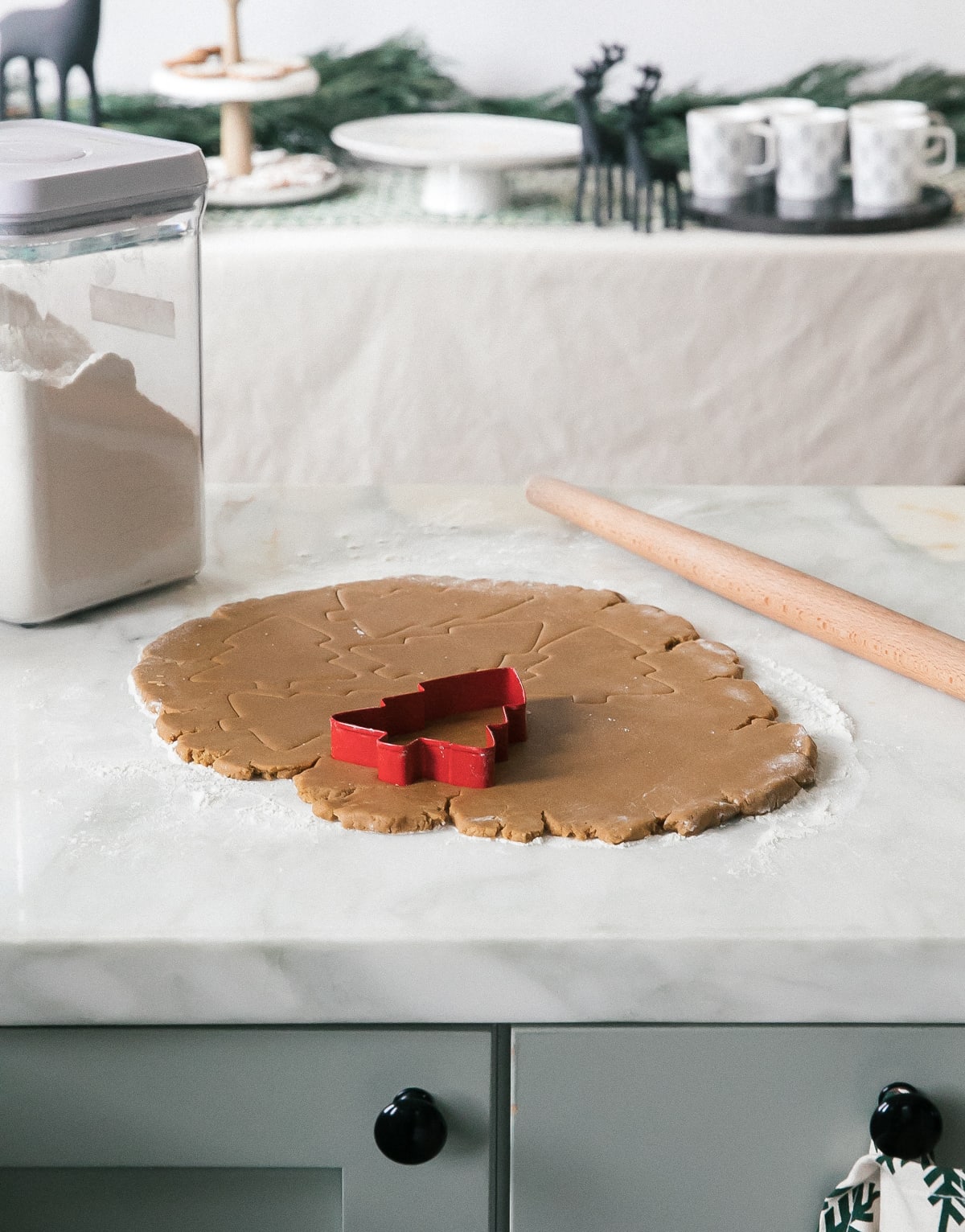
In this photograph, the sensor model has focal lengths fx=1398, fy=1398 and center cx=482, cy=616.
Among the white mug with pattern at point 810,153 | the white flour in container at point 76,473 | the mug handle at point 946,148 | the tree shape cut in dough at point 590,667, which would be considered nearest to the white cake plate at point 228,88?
the white mug with pattern at point 810,153

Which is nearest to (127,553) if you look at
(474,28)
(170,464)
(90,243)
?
(170,464)

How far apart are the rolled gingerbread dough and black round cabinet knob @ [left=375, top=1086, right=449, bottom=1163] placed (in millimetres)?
121

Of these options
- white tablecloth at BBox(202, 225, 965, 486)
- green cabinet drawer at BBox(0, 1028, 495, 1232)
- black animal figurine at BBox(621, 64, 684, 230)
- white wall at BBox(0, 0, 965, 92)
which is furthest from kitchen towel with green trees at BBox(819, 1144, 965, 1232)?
white wall at BBox(0, 0, 965, 92)

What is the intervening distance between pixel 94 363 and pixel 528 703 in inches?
13.0

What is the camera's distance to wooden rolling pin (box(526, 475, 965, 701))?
30.9 inches

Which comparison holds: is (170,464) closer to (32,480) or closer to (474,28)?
(32,480)

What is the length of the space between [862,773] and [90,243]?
1.73 feet

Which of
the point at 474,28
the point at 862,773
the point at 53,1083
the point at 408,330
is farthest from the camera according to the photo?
the point at 474,28

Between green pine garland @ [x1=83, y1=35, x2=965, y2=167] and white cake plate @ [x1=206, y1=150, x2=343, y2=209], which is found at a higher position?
green pine garland @ [x1=83, y1=35, x2=965, y2=167]

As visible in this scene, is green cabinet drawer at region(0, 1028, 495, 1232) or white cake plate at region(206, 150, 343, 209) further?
white cake plate at region(206, 150, 343, 209)

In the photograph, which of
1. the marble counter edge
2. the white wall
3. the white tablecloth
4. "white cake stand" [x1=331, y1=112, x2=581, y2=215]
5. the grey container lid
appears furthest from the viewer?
the white wall

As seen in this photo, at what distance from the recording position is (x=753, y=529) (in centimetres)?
106

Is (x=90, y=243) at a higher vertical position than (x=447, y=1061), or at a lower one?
higher

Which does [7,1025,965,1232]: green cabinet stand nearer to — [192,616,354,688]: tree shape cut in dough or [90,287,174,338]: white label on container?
[192,616,354,688]: tree shape cut in dough
